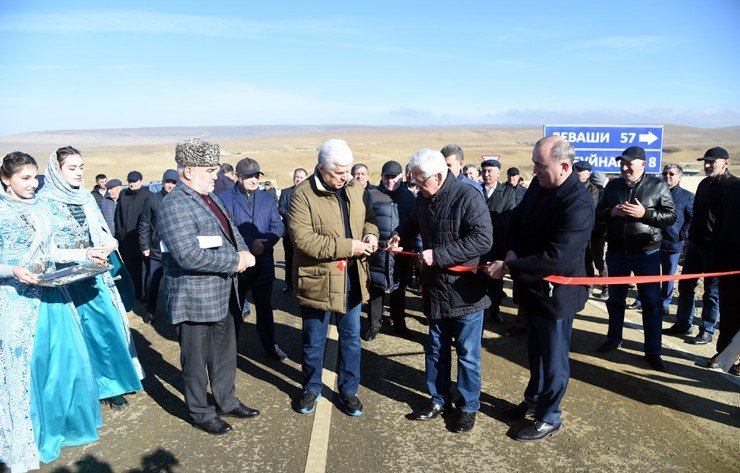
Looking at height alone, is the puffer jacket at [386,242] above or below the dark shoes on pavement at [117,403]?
above

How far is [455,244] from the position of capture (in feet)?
12.3

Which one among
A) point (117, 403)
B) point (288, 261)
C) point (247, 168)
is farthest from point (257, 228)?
point (288, 261)

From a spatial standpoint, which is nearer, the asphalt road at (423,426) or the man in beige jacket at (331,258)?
the asphalt road at (423,426)

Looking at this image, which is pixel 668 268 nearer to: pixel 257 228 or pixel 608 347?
pixel 608 347

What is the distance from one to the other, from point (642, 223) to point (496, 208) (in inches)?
74.6

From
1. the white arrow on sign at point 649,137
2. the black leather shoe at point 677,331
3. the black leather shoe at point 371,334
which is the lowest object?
the black leather shoe at point 371,334

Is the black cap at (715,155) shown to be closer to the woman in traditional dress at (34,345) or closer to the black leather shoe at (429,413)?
the black leather shoe at (429,413)

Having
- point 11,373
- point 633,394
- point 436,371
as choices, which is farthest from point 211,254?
point 633,394

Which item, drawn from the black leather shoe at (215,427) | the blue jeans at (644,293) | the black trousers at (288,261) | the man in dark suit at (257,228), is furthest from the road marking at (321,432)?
the blue jeans at (644,293)

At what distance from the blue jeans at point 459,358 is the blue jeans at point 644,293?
217cm

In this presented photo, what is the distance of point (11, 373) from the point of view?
3.54m

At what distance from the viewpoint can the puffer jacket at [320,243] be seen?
3.85 metres

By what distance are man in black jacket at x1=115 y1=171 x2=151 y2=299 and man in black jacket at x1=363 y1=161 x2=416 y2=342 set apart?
12.7 ft

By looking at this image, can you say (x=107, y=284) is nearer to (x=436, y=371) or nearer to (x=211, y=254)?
(x=211, y=254)
